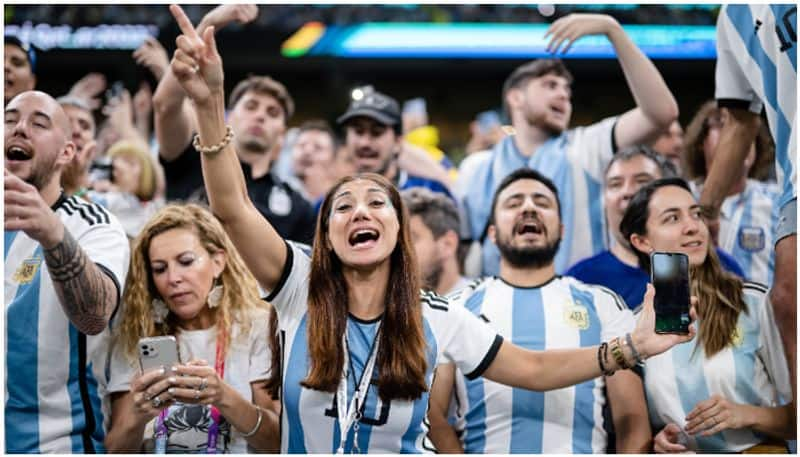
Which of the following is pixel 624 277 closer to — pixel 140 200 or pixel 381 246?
pixel 381 246

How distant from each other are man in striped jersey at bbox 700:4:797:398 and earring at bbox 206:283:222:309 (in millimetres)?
1839

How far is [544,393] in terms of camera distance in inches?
125

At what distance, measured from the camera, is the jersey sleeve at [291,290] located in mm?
2744

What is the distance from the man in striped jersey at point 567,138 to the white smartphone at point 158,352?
177cm

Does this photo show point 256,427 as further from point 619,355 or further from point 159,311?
point 619,355

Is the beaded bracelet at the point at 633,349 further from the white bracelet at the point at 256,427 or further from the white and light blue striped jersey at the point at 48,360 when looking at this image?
the white and light blue striped jersey at the point at 48,360

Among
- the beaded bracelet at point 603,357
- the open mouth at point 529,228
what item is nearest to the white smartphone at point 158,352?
the beaded bracelet at point 603,357

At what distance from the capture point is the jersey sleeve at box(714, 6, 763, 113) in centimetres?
340

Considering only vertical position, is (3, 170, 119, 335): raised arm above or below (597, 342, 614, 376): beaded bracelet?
above

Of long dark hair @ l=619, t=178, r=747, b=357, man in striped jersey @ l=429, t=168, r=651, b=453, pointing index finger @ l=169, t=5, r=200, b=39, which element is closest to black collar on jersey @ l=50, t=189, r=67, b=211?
pointing index finger @ l=169, t=5, r=200, b=39

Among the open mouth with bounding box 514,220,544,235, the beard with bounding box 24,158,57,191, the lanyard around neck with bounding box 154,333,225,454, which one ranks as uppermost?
the beard with bounding box 24,158,57,191

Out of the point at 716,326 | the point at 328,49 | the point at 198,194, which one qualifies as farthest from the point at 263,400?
the point at 328,49

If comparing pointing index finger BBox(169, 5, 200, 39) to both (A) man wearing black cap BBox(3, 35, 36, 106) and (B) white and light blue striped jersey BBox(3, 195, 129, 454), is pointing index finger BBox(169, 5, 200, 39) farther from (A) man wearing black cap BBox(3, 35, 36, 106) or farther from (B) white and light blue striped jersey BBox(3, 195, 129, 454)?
(A) man wearing black cap BBox(3, 35, 36, 106)

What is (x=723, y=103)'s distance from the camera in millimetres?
3523
